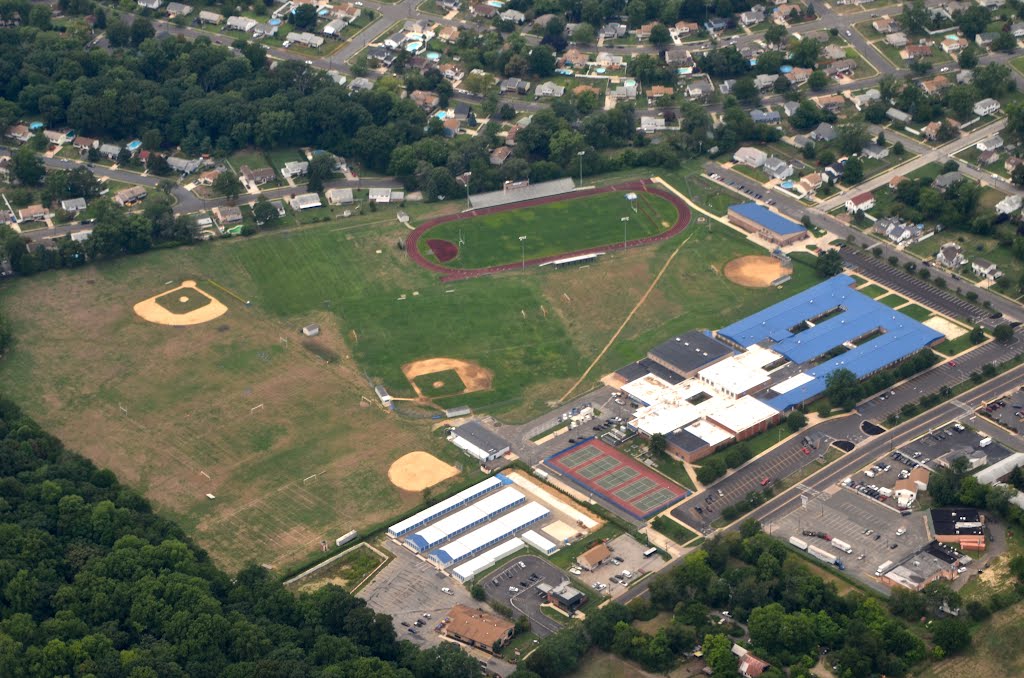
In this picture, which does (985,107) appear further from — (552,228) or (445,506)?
(445,506)

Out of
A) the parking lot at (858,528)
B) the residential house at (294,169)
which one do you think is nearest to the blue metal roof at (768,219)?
the parking lot at (858,528)

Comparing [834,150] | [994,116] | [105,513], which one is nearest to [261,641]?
[105,513]

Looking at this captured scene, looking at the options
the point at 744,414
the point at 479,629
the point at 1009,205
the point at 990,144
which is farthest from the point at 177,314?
the point at 990,144

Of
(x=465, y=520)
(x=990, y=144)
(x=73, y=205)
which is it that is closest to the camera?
(x=465, y=520)

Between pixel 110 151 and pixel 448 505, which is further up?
pixel 110 151

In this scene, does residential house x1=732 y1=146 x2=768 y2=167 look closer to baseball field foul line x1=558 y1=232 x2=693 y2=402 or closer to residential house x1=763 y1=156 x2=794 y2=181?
residential house x1=763 y1=156 x2=794 y2=181

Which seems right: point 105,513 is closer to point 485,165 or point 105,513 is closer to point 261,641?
point 261,641
